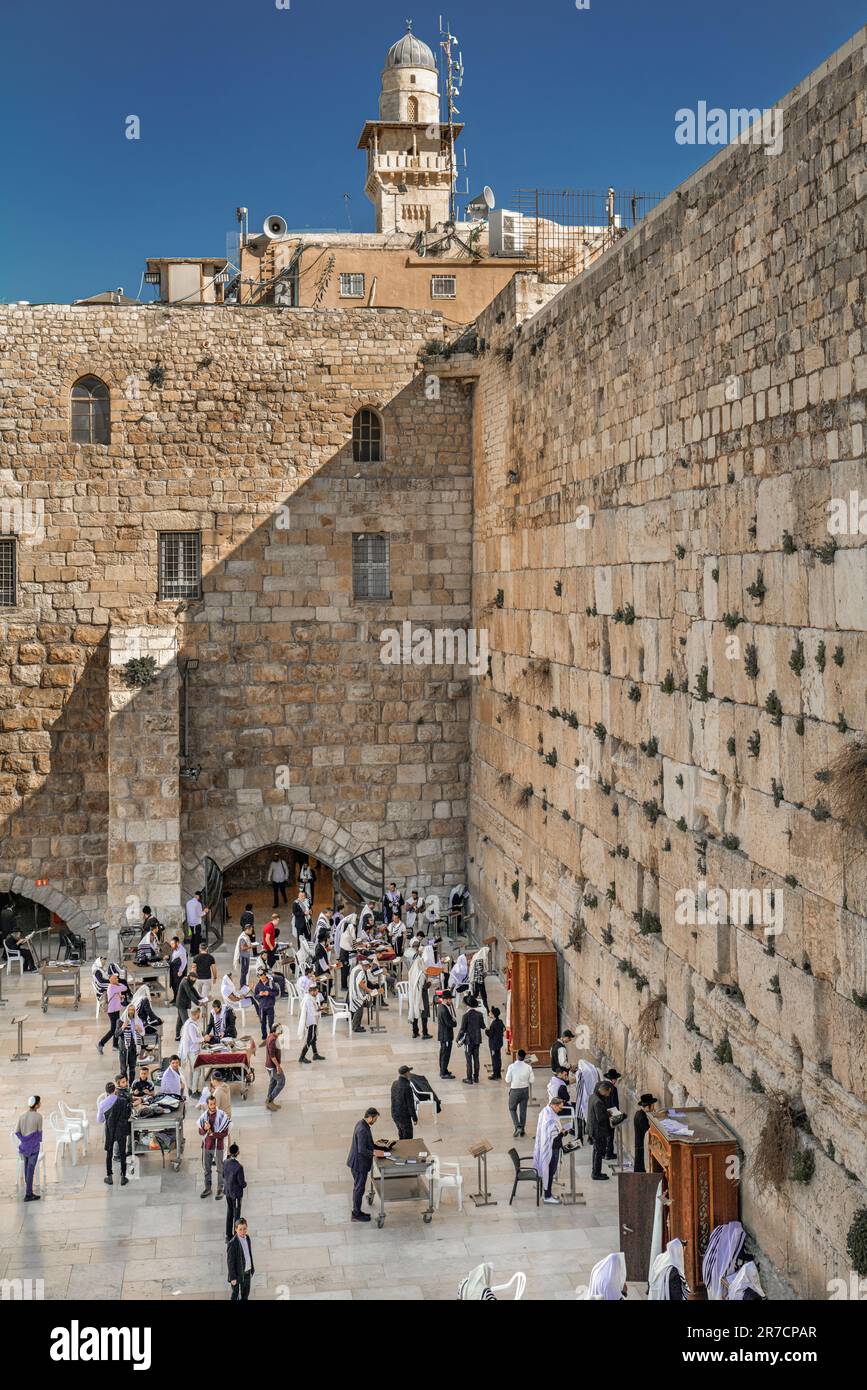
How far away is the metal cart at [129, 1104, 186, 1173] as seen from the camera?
1086 centimetres

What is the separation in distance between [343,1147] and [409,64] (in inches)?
1151

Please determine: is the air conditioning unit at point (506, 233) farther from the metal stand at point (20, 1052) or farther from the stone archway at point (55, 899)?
the metal stand at point (20, 1052)

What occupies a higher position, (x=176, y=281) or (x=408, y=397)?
(x=176, y=281)

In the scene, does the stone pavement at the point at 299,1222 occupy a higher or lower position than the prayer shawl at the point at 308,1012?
lower

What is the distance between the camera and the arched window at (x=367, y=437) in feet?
59.9

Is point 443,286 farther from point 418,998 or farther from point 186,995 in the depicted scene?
point 186,995

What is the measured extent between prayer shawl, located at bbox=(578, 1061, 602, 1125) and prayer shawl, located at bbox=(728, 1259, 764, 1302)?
3.22 metres

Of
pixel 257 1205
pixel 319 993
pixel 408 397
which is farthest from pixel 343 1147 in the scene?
pixel 408 397

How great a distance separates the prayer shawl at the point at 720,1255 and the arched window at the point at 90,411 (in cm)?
1287

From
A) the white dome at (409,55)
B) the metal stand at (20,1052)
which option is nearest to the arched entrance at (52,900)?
the metal stand at (20,1052)

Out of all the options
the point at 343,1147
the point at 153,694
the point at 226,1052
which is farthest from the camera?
the point at 153,694

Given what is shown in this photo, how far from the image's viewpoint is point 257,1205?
10.2 m

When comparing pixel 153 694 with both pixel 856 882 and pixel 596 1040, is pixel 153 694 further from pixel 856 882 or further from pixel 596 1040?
pixel 856 882
